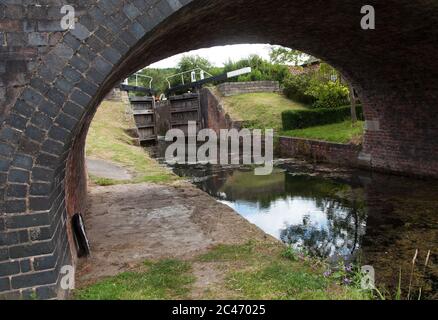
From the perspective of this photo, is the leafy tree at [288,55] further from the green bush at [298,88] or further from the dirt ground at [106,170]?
the dirt ground at [106,170]

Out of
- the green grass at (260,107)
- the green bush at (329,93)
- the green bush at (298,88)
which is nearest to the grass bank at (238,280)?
the green bush at (329,93)

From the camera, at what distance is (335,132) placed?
651 inches

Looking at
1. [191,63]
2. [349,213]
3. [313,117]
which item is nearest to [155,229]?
[349,213]

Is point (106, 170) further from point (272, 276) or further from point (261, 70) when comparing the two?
point (261, 70)

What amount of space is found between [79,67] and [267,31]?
21.2 ft

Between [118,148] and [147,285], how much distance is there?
12.3 m

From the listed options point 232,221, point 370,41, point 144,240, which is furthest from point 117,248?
point 370,41

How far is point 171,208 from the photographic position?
8039 mm

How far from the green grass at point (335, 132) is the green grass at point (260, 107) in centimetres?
Result: 227

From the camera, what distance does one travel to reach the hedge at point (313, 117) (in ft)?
64.4

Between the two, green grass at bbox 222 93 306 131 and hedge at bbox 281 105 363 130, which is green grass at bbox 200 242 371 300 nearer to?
hedge at bbox 281 105 363 130

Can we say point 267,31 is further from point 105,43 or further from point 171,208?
point 105,43
